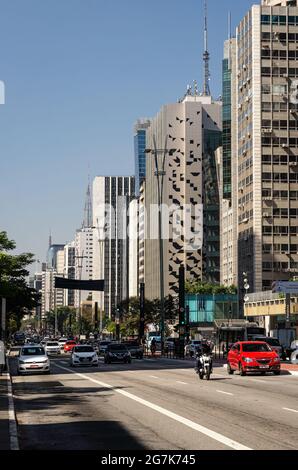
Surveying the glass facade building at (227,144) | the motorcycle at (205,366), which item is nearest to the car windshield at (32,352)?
the motorcycle at (205,366)

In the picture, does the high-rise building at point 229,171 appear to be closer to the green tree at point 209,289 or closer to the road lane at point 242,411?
the green tree at point 209,289

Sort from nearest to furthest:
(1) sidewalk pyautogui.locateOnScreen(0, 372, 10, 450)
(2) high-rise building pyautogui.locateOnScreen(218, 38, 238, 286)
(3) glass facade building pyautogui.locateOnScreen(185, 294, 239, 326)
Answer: (1) sidewalk pyautogui.locateOnScreen(0, 372, 10, 450)
(2) high-rise building pyautogui.locateOnScreen(218, 38, 238, 286)
(3) glass facade building pyautogui.locateOnScreen(185, 294, 239, 326)

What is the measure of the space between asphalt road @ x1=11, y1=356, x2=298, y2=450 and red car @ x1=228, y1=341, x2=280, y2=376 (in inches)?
258

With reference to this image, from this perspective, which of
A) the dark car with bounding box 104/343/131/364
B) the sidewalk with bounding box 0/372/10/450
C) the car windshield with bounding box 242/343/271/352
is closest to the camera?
the sidewalk with bounding box 0/372/10/450

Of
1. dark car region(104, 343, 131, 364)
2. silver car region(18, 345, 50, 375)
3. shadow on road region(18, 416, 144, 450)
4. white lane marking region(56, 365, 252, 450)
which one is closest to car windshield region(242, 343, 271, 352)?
silver car region(18, 345, 50, 375)

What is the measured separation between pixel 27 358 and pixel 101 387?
14.3 m

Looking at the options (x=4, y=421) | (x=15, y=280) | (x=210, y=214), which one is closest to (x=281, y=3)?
(x=210, y=214)

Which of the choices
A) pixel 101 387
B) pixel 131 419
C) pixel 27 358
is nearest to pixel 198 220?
pixel 27 358

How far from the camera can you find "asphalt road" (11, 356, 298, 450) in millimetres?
14297

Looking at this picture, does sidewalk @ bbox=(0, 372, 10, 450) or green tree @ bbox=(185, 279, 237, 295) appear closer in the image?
sidewalk @ bbox=(0, 372, 10, 450)

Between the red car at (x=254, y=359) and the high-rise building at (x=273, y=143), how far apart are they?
88731 mm

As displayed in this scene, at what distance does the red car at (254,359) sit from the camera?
127ft

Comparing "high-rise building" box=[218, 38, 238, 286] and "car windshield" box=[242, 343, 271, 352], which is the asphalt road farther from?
"high-rise building" box=[218, 38, 238, 286]

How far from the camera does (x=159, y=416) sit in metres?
19.0
